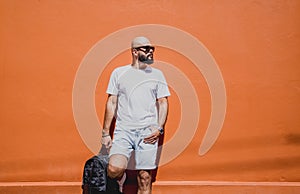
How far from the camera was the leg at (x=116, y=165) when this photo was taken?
5121mm

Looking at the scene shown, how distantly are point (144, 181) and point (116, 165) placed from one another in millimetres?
361

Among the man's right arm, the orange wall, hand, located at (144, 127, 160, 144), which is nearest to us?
hand, located at (144, 127, 160, 144)

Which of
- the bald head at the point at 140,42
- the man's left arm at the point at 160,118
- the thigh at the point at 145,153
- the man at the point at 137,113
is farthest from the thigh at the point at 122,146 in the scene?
the bald head at the point at 140,42

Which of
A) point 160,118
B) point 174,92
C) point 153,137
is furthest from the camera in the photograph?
point 174,92

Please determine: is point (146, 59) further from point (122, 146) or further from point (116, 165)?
point (116, 165)

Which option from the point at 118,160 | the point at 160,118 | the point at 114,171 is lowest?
the point at 114,171

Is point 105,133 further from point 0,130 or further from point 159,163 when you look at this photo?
point 0,130

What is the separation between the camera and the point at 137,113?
5.14 metres

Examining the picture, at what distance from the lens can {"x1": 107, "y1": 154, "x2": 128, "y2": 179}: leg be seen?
512cm

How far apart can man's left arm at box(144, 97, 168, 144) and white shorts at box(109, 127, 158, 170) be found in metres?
0.05

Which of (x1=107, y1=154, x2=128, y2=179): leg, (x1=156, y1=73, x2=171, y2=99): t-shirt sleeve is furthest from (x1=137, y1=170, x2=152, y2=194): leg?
(x1=156, y1=73, x2=171, y2=99): t-shirt sleeve

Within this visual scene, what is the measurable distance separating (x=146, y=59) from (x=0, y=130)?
194 cm

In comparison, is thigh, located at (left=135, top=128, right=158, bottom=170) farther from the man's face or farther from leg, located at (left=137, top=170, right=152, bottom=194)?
the man's face

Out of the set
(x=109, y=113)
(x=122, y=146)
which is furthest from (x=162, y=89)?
(x=122, y=146)
